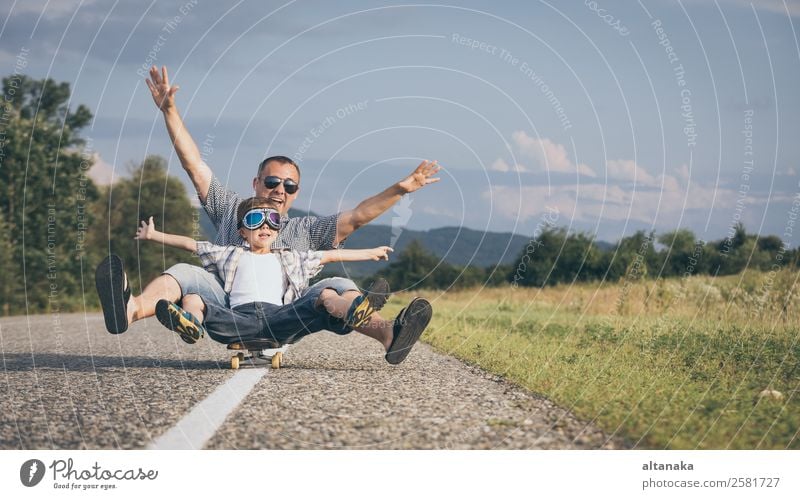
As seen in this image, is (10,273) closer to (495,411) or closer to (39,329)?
(39,329)

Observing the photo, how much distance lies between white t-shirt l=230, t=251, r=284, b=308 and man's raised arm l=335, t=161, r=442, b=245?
61 centimetres

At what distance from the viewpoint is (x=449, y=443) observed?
434 cm

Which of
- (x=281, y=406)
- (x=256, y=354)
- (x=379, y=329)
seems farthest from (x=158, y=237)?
(x=379, y=329)

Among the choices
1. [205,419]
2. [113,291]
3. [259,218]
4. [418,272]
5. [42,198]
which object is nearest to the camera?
[205,419]

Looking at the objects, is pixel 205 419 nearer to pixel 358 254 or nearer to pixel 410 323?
pixel 358 254

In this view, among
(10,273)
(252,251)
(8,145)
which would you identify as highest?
(8,145)

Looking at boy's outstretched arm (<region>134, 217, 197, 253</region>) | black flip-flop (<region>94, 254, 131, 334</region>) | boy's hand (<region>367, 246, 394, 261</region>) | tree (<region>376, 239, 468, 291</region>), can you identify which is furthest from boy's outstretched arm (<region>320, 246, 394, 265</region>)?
tree (<region>376, 239, 468, 291</region>)

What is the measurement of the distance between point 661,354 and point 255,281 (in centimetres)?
372

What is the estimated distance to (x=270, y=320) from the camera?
271 inches

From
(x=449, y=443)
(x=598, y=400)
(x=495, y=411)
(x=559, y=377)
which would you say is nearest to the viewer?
(x=449, y=443)

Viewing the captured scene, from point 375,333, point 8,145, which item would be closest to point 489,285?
point 375,333

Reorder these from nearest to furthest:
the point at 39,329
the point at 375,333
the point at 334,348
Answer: the point at 375,333
the point at 334,348
the point at 39,329
